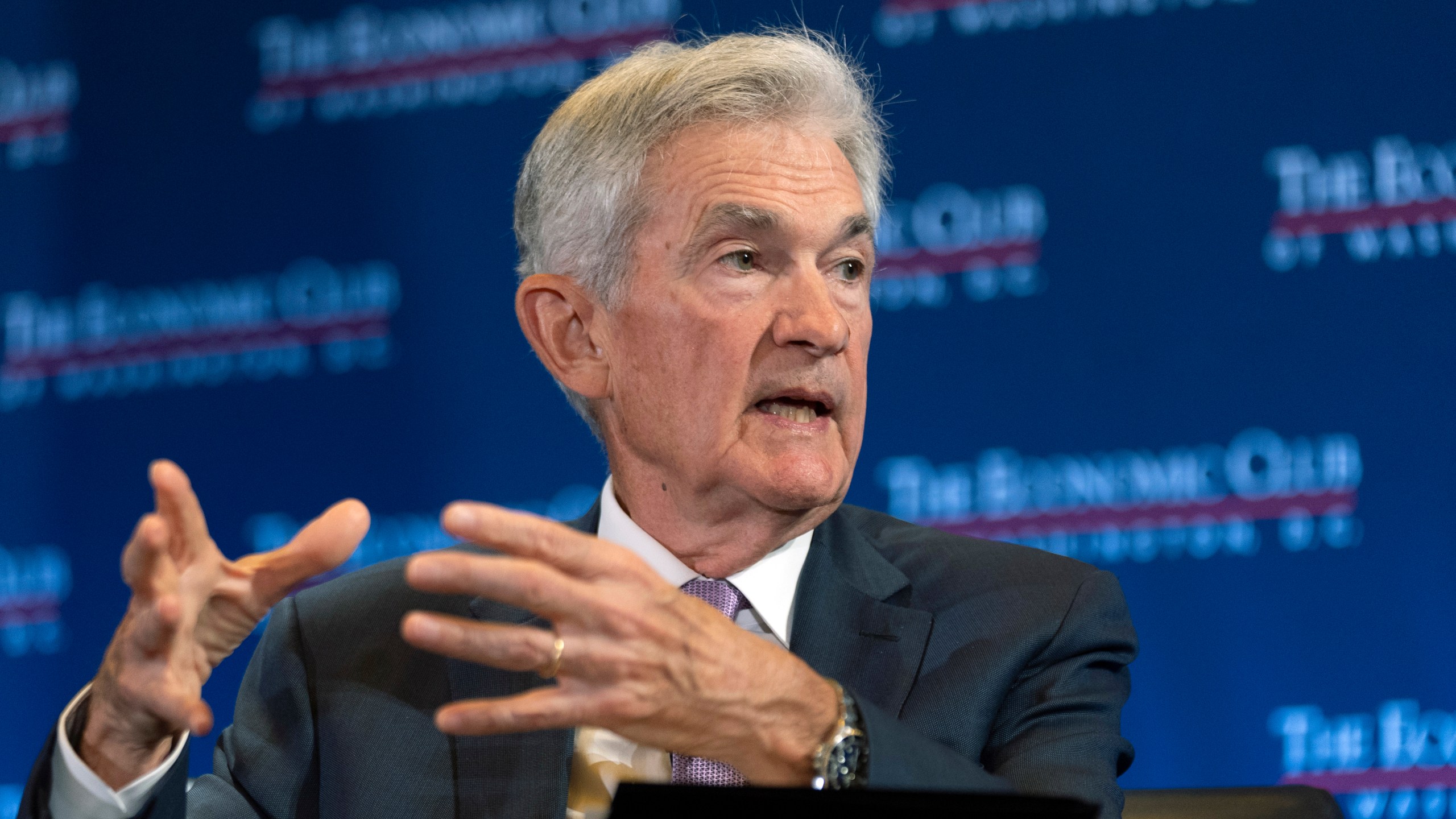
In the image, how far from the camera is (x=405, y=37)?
11.1 ft

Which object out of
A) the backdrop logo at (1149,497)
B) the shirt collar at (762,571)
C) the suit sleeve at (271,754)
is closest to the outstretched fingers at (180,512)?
the suit sleeve at (271,754)

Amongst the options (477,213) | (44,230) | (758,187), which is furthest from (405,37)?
(758,187)

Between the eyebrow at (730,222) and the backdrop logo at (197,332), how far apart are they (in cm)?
173

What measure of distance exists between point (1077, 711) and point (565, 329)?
90 cm

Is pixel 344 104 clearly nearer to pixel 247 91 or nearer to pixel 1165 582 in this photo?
pixel 247 91

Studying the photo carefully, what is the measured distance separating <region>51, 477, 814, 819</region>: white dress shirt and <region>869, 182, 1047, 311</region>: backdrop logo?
3.80 ft

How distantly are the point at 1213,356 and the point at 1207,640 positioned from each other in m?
0.58

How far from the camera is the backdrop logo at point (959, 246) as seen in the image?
2889 millimetres

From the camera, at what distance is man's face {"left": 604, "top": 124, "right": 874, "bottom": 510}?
177 centimetres

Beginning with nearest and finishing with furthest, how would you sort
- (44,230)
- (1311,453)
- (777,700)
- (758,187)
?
(777,700) → (758,187) → (1311,453) → (44,230)

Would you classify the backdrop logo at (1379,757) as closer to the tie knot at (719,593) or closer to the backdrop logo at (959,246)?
the backdrop logo at (959,246)

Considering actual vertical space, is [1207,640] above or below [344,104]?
below

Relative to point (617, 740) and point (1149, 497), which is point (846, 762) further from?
point (1149, 497)

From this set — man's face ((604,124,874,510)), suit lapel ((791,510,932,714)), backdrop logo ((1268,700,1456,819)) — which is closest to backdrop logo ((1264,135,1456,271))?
backdrop logo ((1268,700,1456,819))
